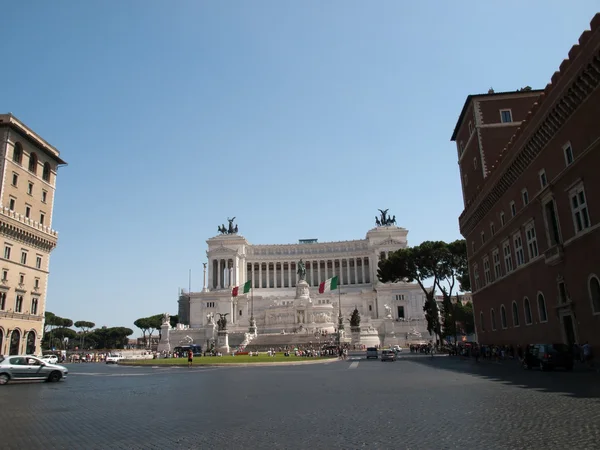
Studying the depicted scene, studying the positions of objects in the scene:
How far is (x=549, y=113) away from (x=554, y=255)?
779cm

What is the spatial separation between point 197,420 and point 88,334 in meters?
132

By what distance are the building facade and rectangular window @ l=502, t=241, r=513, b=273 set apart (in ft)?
137

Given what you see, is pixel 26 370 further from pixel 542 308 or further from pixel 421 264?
pixel 421 264

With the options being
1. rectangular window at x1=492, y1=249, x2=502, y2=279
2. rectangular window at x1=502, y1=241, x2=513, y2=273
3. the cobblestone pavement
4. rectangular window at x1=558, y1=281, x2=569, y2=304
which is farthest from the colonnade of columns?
the cobblestone pavement

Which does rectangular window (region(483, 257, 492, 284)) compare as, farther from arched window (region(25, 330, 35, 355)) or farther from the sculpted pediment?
the sculpted pediment

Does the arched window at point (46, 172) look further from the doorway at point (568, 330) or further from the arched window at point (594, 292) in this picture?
the arched window at point (594, 292)

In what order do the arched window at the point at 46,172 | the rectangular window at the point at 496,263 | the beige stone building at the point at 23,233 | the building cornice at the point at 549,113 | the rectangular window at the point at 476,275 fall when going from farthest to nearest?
the arched window at the point at 46,172
the beige stone building at the point at 23,233
the rectangular window at the point at 476,275
the rectangular window at the point at 496,263
the building cornice at the point at 549,113

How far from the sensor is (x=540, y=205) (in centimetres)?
2997

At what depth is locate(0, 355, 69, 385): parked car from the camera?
77.9 feet

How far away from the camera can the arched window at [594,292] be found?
2389 cm

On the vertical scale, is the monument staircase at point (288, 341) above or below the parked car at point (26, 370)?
above

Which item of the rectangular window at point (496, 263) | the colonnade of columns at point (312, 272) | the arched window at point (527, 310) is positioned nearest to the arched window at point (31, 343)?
the rectangular window at point (496, 263)

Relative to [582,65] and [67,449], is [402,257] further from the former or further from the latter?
[67,449]

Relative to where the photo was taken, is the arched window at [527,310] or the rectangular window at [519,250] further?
the rectangular window at [519,250]
